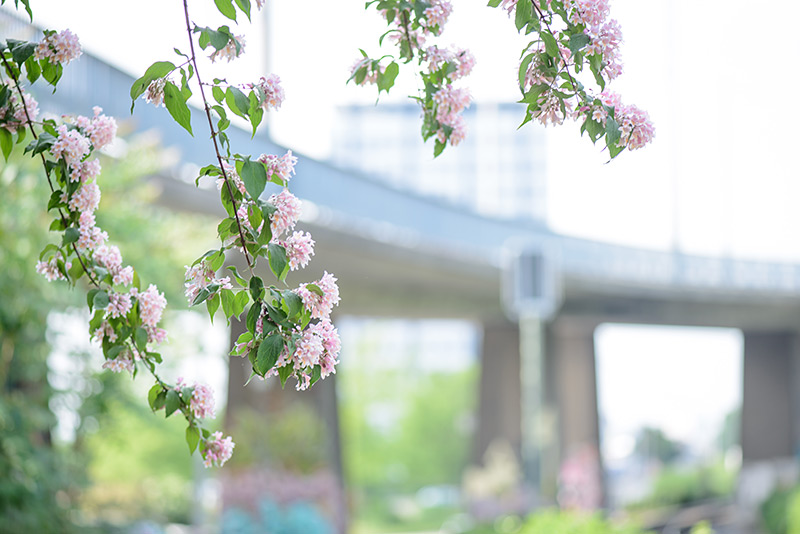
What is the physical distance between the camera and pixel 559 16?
86.1 inches

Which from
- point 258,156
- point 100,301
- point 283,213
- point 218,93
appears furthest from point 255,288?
point 100,301

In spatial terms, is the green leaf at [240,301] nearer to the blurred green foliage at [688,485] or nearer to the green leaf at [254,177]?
the green leaf at [254,177]

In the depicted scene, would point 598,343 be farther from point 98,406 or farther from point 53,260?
point 53,260

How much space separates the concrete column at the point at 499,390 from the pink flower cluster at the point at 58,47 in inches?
1008

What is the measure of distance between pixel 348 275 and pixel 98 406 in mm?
9021

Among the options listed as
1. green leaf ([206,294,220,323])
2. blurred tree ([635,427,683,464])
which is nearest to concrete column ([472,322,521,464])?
blurred tree ([635,427,683,464])

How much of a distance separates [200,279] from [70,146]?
1.50 ft

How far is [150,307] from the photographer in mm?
2441

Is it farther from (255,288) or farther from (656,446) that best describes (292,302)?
(656,446)

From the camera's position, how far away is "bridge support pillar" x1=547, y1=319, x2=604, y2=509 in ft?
87.7

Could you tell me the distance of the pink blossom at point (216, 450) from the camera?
2.32m

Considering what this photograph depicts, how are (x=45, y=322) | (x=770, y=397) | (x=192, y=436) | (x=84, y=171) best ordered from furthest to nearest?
(x=770, y=397) < (x=45, y=322) < (x=84, y=171) < (x=192, y=436)

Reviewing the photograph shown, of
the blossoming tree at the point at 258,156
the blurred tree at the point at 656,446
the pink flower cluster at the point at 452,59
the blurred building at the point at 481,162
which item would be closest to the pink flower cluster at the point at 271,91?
the blossoming tree at the point at 258,156

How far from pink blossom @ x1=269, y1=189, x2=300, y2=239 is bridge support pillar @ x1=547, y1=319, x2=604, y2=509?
24.6m
